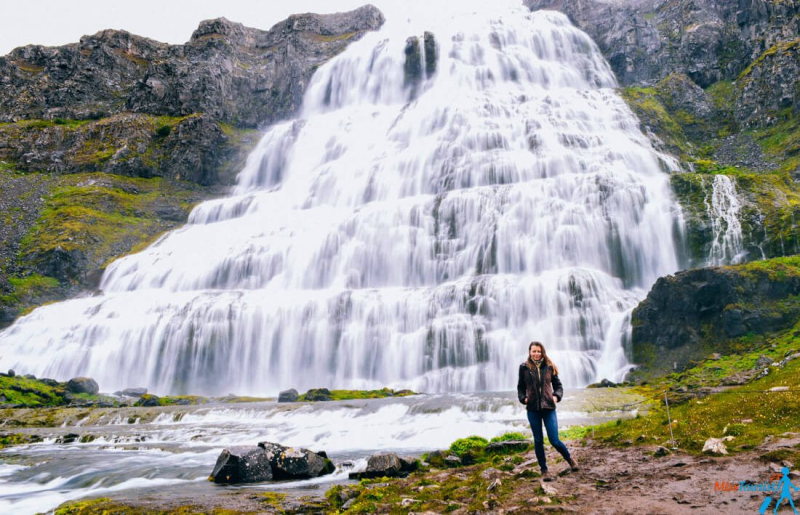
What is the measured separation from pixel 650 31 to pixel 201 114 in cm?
6265

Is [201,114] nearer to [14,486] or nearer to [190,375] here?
[190,375]

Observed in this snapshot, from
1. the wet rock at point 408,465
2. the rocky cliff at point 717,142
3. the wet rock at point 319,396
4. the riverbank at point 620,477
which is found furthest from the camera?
the wet rock at point 319,396

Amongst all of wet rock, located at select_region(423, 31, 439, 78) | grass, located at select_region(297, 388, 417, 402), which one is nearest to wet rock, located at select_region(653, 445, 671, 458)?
grass, located at select_region(297, 388, 417, 402)

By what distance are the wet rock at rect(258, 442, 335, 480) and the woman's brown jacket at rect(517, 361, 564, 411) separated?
6249 millimetres

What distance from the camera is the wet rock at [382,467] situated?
11227 mm

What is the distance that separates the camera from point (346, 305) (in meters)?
35.9

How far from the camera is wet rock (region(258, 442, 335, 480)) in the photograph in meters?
12.1

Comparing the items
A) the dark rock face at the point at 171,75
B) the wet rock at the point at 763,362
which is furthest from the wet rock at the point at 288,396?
the dark rock face at the point at 171,75

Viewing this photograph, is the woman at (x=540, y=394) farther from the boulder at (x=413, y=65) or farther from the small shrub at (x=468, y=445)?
the boulder at (x=413, y=65)

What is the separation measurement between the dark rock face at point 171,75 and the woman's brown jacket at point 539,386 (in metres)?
78.5

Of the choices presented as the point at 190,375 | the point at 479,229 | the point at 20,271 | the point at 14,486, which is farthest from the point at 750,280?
the point at 20,271

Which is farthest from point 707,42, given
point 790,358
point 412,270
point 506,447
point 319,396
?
point 506,447

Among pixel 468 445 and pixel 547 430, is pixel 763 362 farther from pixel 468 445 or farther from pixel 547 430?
pixel 547 430

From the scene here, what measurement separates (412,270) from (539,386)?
102 feet
